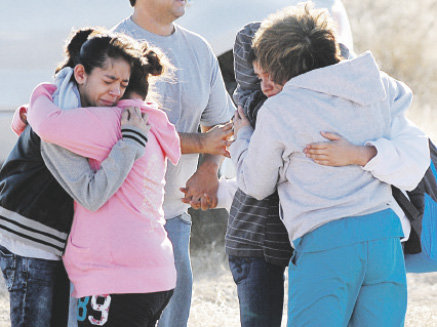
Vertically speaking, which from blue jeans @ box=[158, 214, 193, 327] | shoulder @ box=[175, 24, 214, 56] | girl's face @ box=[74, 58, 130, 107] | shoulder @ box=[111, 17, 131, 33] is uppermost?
shoulder @ box=[111, 17, 131, 33]

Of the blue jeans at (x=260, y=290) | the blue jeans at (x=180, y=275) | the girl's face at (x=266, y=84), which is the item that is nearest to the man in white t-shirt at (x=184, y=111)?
the blue jeans at (x=180, y=275)

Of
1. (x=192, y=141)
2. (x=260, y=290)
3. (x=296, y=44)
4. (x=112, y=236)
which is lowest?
(x=260, y=290)

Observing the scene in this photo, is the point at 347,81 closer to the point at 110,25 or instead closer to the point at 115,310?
the point at 115,310

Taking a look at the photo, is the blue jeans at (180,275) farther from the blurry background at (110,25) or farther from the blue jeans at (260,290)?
the blurry background at (110,25)

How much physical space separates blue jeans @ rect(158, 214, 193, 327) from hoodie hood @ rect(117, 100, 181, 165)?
30.4 inches

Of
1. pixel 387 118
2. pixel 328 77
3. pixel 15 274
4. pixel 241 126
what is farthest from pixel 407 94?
pixel 15 274

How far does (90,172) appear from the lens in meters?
2.61

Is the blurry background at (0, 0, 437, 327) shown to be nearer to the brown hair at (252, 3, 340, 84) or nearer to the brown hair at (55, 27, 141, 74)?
the brown hair at (55, 27, 141, 74)

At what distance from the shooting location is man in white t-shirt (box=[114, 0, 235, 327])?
347cm

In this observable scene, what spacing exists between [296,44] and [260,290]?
35.3 inches

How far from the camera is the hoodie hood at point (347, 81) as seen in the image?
8.66 feet

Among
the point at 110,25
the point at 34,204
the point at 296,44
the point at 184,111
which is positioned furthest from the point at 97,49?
the point at 110,25

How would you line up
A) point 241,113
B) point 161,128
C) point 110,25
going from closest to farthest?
point 161,128
point 241,113
point 110,25

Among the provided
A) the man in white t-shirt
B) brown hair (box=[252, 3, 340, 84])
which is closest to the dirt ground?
the man in white t-shirt
